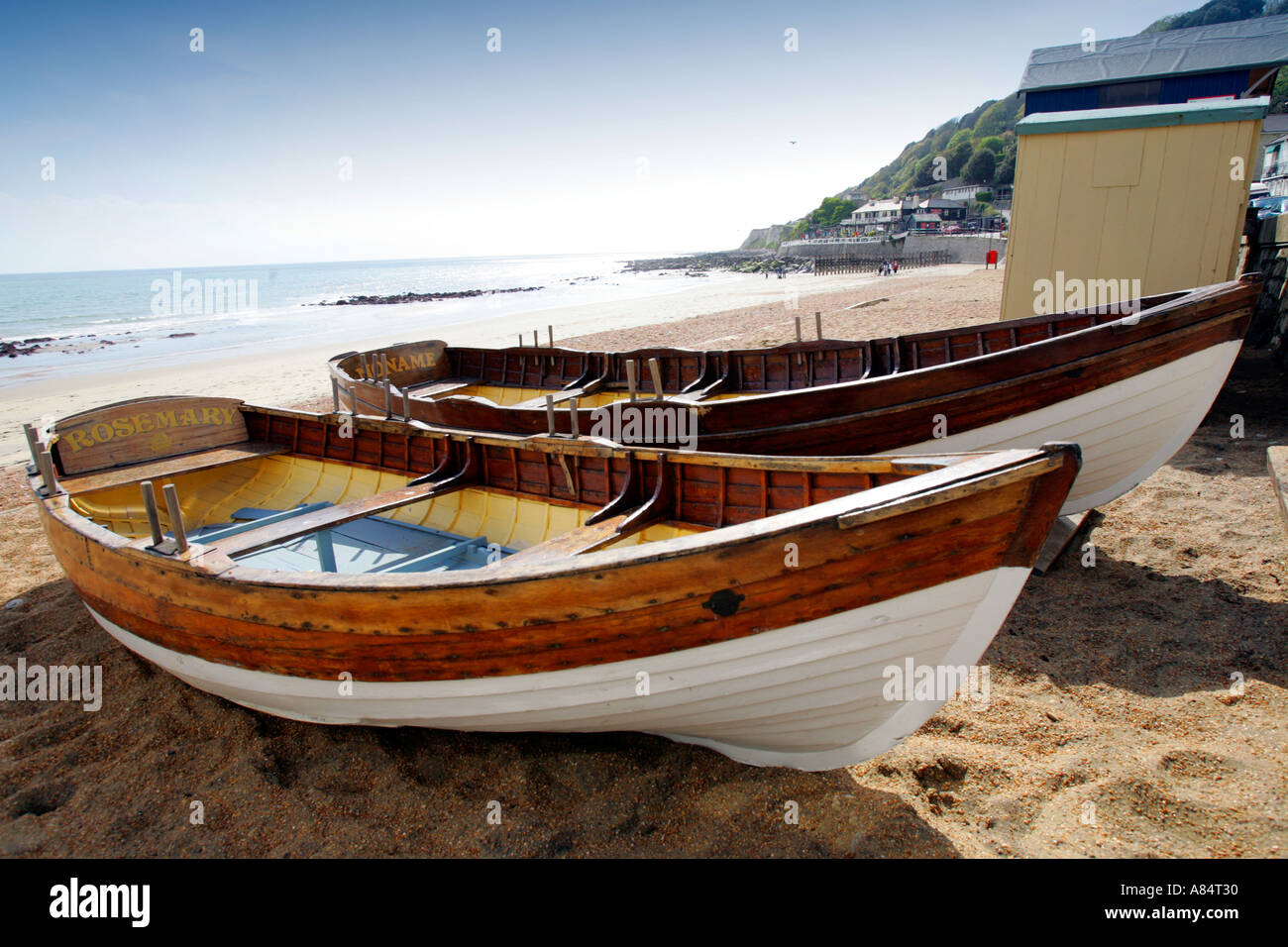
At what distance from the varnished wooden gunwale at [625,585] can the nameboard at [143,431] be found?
9.68 feet

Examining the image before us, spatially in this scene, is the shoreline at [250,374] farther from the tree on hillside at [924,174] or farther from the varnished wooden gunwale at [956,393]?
the tree on hillside at [924,174]

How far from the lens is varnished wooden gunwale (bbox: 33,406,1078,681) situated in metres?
2.99

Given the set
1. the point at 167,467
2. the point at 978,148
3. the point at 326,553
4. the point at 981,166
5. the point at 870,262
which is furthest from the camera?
the point at 978,148

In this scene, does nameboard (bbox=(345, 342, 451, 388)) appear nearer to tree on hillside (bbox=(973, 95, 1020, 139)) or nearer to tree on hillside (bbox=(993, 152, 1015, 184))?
tree on hillside (bbox=(993, 152, 1015, 184))

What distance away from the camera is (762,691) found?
11.2 feet

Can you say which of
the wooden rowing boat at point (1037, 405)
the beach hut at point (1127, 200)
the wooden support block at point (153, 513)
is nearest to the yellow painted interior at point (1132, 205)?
the beach hut at point (1127, 200)

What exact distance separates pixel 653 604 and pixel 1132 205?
30.1 feet

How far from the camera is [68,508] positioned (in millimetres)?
5320

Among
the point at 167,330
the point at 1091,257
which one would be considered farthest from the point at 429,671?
the point at 167,330

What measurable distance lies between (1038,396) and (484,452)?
16.1ft

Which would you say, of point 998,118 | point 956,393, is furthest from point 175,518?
point 998,118

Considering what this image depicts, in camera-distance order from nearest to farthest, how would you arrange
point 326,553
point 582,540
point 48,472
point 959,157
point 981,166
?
point 582,540 → point 48,472 → point 326,553 → point 981,166 → point 959,157

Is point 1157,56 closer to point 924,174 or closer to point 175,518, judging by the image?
point 175,518

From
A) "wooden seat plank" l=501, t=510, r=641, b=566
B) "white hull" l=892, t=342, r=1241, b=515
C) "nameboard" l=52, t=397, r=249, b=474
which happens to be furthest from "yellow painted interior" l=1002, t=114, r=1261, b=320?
"nameboard" l=52, t=397, r=249, b=474
